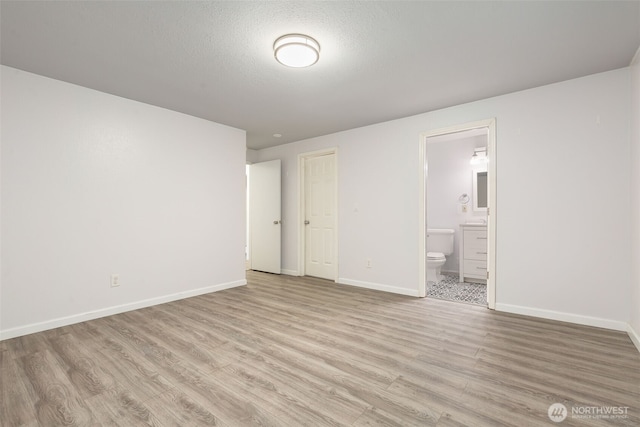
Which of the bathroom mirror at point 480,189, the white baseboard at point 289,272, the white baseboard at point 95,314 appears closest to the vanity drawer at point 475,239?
the bathroom mirror at point 480,189

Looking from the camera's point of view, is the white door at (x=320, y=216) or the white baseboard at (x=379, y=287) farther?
the white door at (x=320, y=216)

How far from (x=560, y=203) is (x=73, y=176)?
192 inches

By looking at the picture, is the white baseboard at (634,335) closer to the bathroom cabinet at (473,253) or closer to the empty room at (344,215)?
the empty room at (344,215)

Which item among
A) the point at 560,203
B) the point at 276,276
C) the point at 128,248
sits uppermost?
the point at 560,203

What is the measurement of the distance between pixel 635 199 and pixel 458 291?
222 cm

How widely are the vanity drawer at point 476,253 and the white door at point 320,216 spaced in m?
2.17

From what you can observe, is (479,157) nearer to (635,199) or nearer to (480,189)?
(480,189)

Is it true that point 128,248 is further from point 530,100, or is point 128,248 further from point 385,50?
point 530,100

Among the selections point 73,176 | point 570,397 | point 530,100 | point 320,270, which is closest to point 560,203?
point 530,100

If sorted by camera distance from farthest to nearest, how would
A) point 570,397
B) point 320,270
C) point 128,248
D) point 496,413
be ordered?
point 320,270
point 128,248
point 570,397
point 496,413

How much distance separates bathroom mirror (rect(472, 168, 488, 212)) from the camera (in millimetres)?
5098

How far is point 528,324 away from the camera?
2.80 metres

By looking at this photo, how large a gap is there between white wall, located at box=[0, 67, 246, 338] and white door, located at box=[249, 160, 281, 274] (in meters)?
1.16

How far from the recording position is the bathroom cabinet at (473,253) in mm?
4523
